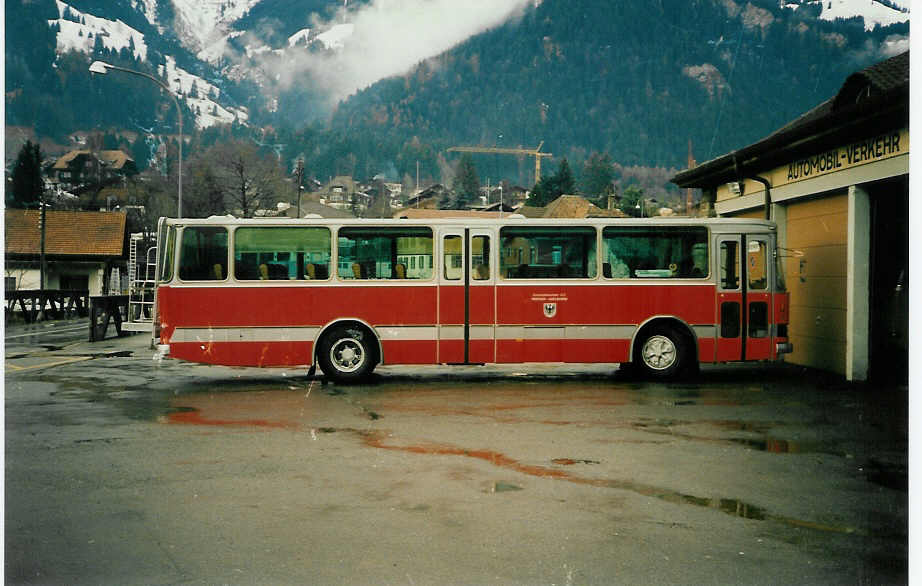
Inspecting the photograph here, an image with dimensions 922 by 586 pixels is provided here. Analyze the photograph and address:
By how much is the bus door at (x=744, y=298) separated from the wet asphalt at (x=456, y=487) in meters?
1.78

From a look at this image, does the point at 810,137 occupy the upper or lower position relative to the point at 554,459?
upper

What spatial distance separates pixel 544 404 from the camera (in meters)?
12.0

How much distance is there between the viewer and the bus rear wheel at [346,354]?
46.9 ft

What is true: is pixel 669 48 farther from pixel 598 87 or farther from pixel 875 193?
pixel 598 87

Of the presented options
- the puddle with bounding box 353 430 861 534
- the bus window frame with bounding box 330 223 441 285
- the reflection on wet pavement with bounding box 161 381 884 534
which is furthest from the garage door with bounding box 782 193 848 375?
the puddle with bounding box 353 430 861 534

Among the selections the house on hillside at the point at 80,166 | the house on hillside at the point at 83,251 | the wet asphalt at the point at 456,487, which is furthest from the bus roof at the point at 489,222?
the house on hillside at the point at 83,251

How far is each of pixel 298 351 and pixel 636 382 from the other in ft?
18.8

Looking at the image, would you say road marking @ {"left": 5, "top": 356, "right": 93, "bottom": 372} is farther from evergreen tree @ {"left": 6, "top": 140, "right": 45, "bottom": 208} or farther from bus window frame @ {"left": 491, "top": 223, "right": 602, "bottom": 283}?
bus window frame @ {"left": 491, "top": 223, "right": 602, "bottom": 283}

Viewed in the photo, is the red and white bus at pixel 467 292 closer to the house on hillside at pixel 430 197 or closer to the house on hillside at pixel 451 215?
the house on hillside at pixel 451 215

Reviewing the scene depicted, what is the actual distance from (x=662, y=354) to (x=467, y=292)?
352cm

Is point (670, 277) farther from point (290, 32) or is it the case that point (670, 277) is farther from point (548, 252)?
point (290, 32)

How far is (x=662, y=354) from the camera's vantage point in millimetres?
14836

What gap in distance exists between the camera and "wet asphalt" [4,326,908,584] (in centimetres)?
498

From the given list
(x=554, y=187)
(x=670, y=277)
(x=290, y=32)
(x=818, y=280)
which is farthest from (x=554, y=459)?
(x=554, y=187)
